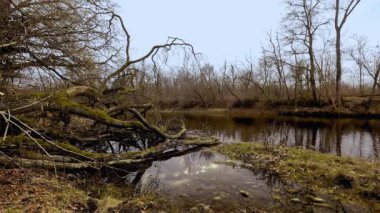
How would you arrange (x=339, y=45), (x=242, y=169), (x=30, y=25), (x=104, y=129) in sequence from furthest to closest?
(x=339, y=45), (x=104, y=129), (x=242, y=169), (x=30, y=25)

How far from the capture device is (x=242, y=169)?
9109mm

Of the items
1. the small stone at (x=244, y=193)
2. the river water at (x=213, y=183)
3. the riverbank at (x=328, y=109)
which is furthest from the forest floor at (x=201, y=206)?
the riverbank at (x=328, y=109)

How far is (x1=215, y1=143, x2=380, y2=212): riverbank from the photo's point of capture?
20.8ft

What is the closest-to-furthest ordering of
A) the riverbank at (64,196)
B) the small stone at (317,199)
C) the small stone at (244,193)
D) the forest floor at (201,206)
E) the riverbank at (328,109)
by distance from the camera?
the riverbank at (64,196) → the forest floor at (201,206) → the small stone at (317,199) → the small stone at (244,193) → the riverbank at (328,109)

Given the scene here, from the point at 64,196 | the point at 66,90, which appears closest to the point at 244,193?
the point at 64,196

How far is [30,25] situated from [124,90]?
535 cm

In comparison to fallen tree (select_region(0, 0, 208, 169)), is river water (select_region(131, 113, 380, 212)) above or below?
below

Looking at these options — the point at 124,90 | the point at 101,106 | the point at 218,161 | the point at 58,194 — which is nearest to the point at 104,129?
the point at 101,106

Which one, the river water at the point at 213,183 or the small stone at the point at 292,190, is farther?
the small stone at the point at 292,190

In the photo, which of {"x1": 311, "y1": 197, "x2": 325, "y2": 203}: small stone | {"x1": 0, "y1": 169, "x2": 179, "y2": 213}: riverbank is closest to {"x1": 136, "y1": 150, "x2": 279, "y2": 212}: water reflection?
{"x1": 0, "y1": 169, "x2": 179, "y2": 213}: riverbank

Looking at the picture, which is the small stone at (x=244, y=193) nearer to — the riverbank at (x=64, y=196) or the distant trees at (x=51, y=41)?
the riverbank at (x=64, y=196)

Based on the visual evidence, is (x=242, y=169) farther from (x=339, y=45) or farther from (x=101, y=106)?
(x=339, y=45)

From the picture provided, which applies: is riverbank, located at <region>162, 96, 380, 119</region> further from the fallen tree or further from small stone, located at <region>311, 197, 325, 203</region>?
small stone, located at <region>311, 197, 325, 203</region>

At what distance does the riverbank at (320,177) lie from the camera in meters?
6.33
